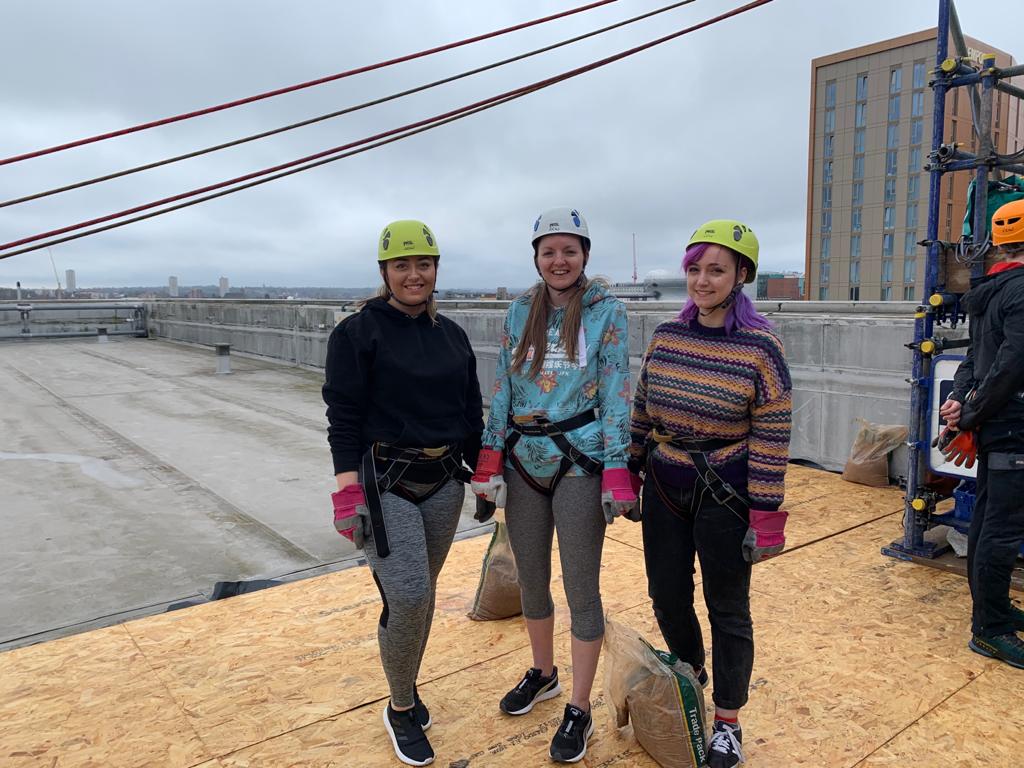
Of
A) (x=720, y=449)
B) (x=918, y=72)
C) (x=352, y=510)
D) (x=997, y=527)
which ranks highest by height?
(x=918, y=72)

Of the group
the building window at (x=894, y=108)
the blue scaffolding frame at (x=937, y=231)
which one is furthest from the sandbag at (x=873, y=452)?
the building window at (x=894, y=108)

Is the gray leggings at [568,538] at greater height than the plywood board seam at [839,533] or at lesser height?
greater

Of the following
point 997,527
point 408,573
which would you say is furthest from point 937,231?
point 408,573

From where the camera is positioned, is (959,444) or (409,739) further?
(959,444)

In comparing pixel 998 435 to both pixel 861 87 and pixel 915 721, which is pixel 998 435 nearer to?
pixel 915 721

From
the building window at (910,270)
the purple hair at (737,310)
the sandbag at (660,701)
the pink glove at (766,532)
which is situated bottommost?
the building window at (910,270)

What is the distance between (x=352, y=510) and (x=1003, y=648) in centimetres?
309

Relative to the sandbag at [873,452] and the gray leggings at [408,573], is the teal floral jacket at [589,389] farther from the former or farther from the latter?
the sandbag at [873,452]

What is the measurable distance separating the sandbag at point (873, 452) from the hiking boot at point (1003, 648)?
2946 millimetres

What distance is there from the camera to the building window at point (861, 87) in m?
57.4

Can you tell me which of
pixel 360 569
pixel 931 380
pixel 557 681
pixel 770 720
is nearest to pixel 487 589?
pixel 557 681

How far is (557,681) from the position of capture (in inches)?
127

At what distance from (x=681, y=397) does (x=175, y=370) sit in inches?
679

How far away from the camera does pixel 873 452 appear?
6348mm
